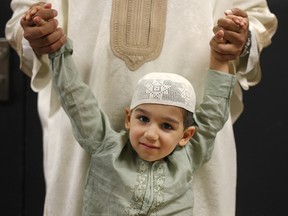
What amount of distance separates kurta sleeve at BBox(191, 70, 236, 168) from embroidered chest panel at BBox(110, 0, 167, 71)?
0.15 metres

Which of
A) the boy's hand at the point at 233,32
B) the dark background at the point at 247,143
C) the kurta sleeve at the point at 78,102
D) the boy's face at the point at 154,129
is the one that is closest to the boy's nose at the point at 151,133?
the boy's face at the point at 154,129

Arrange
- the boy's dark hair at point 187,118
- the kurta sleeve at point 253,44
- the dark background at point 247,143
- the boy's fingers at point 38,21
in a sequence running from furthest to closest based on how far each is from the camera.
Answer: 1. the dark background at point 247,143
2. the kurta sleeve at point 253,44
3. the boy's dark hair at point 187,118
4. the boy's fingers at point 38,21

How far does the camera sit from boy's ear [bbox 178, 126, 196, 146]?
1.16 metres

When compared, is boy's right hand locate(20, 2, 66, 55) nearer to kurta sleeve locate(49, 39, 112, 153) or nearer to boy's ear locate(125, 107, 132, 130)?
kurta sleeve locate(49, 39, 112, 153)

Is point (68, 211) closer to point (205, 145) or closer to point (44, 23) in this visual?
point (205, 145)

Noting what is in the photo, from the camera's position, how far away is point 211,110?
1.20m

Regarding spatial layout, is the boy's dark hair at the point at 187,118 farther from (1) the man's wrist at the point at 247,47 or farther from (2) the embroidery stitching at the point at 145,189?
(1) the man's wrist at the point at 247,47

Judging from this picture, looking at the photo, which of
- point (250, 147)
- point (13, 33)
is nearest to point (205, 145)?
point (13, 33)

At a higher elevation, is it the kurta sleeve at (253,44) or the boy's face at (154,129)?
the kurta sleeve at (253,44)

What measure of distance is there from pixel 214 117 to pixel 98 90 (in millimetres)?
291

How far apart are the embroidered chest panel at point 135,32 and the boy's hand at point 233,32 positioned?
15 centimetres

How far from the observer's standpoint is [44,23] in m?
1.04

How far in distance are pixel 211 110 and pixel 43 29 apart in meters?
0.44

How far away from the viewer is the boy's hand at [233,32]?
44.2 inches
